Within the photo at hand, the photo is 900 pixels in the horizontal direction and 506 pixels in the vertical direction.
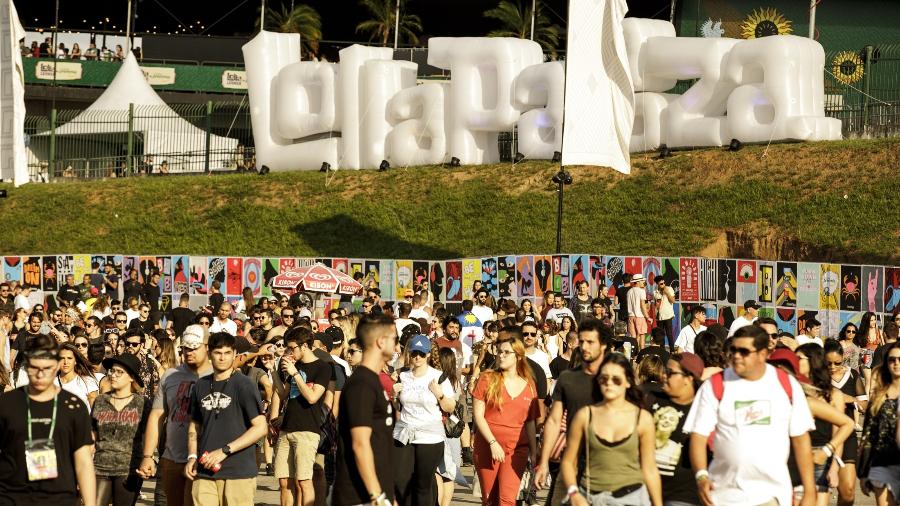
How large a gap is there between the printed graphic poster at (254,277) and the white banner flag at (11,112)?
4.57m

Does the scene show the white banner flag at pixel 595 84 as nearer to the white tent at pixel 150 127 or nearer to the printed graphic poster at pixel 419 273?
the printed graphic poster at pixel 419 273

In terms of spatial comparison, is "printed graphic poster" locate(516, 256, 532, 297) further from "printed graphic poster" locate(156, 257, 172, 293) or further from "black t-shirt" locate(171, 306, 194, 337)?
"printed graphic poster" locate(156, 257, 172, 293)

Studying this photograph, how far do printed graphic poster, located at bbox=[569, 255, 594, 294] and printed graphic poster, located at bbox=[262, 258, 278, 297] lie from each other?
6.57 m

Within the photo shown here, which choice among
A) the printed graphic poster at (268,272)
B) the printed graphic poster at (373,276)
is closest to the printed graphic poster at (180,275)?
the printed graphic poster at (268,272)

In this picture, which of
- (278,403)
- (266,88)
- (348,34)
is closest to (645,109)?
(266,88)

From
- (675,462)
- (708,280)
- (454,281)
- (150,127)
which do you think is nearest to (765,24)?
(150,127)

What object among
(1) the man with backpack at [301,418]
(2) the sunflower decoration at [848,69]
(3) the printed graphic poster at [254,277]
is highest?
(2) the sunflower decoration at [848,69]

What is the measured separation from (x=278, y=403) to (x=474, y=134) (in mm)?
22188

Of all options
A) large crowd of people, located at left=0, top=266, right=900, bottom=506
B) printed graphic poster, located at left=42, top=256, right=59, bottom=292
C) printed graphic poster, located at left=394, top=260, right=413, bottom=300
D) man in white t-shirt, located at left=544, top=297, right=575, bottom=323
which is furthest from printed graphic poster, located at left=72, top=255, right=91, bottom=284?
large crowd of people, located at left=0, top=266, right=900, bottom=506

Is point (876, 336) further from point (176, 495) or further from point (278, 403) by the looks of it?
point (176, 495)

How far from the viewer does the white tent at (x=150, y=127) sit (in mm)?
40938

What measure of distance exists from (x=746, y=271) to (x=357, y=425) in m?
15.7

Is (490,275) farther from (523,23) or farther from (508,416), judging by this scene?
(523,23)

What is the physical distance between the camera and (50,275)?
2975 centimetres
